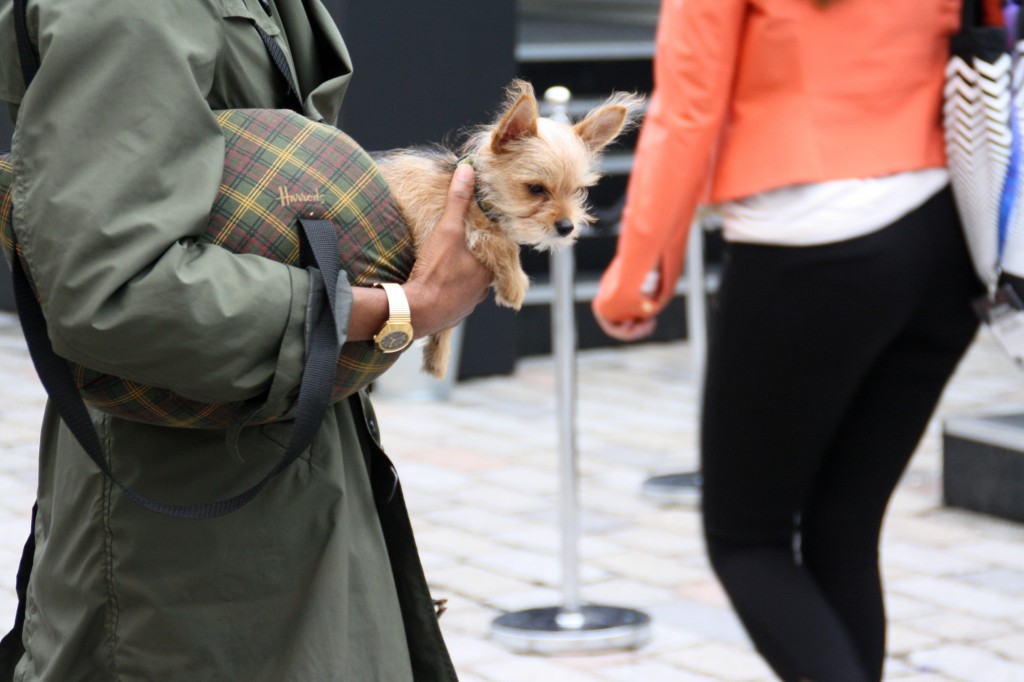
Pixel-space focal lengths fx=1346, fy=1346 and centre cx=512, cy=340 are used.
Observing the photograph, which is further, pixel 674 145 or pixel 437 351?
pixel 674 145

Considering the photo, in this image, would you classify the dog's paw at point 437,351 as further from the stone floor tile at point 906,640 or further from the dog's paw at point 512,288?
the stone floor tile at point 906,640

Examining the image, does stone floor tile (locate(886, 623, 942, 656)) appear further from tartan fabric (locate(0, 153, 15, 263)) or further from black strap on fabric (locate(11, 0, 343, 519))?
tartan fabric (locate(0, 153, 15, 263))

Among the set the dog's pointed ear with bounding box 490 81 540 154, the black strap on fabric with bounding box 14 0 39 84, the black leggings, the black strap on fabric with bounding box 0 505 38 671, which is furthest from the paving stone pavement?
the black strap on fabric with bounding box 14 0 39 84

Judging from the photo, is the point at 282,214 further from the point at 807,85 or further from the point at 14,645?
the point at 807,85

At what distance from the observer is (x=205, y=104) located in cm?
162

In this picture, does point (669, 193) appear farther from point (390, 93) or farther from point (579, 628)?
point (390, 93)

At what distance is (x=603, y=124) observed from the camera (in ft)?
6.81

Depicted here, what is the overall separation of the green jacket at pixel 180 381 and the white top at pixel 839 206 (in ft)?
2.87

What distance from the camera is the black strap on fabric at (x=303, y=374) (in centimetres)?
167

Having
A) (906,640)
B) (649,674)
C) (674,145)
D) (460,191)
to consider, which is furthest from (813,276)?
(906,640)

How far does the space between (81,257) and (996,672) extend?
323cm

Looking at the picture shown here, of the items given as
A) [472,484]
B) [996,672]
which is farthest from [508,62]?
[996,672]

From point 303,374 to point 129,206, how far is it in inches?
11.5

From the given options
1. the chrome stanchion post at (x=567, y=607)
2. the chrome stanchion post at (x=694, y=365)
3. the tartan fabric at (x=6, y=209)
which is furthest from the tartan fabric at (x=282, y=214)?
the chrome stanchion post at (x=694, y=365)
